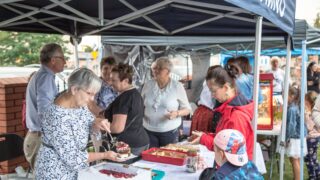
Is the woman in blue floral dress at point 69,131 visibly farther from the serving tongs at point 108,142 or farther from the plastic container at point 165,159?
the plastic container at point 165,159

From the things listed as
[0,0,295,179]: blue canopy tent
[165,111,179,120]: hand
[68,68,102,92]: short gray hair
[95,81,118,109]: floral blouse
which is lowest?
[165,111,179,120]: hand

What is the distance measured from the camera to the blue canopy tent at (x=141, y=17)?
3.36 metres

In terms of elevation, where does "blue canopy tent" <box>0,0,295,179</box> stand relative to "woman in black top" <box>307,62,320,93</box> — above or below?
above

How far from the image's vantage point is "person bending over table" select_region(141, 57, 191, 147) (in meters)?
3.77

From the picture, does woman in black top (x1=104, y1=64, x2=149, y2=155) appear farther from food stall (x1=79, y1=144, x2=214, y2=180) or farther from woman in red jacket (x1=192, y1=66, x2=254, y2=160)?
woman in red jacket (x1=192, y1=66, x2=254, y2=160)

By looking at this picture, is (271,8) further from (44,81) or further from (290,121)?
(290,121)

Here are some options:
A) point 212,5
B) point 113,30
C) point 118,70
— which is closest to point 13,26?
point 113,30

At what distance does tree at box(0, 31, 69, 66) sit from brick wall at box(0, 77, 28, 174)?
11.4 meters

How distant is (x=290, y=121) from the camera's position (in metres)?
4.31

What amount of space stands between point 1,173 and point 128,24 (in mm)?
2452

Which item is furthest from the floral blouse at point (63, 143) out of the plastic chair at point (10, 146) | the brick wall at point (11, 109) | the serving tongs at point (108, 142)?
the brick wall at point (11, 109)

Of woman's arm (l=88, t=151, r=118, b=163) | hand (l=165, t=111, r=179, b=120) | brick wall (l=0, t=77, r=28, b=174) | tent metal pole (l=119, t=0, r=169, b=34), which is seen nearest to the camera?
woman's arm (l=88, t=151, r=118, b=163)

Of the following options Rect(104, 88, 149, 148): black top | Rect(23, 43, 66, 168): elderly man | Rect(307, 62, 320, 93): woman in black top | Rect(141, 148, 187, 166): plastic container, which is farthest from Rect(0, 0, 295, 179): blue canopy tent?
Rect(307, 62, 320, 93): woman in black top

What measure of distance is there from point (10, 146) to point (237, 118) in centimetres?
184
